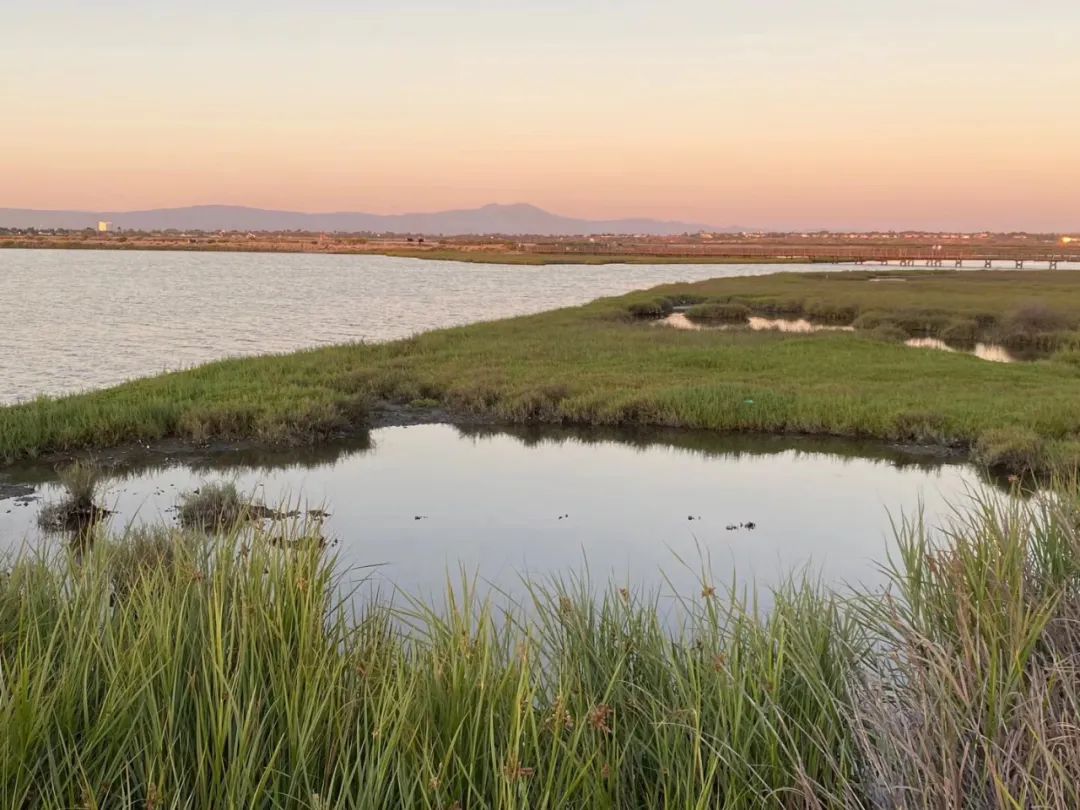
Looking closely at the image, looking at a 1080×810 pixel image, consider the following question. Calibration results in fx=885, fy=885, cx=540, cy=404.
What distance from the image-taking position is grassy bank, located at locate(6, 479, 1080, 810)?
3.32 metres

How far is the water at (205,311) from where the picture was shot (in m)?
27.3

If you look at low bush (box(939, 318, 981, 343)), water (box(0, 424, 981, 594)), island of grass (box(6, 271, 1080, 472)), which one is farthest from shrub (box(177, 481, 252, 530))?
low bush (box(939, 318, 981, 343))

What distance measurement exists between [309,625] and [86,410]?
13899 millimetres

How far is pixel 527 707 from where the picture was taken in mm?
3451

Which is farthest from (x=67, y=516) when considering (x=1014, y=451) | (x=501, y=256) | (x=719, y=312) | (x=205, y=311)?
(x=501, y=256)

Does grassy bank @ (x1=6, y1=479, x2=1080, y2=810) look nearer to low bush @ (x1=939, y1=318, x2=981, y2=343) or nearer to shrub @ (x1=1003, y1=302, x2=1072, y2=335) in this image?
low bush @ (x1=939, y1=318, x2=981, y2=343)

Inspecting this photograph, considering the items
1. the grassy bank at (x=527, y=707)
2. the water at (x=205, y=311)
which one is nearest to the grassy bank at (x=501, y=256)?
the water at (x=205, y=311)

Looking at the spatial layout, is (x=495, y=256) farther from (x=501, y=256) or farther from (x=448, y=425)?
(x=448, y=425)

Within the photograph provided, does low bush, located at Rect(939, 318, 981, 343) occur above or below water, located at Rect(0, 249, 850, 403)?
above

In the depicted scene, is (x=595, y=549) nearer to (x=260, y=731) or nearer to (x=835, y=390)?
(x=260, y=731)

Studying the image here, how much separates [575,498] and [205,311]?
1426 inches

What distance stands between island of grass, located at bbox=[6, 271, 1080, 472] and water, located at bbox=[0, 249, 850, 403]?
609cm

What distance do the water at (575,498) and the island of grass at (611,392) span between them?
841mm

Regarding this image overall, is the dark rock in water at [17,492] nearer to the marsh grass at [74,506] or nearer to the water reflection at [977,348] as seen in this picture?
the marsh grass at [74,506]
